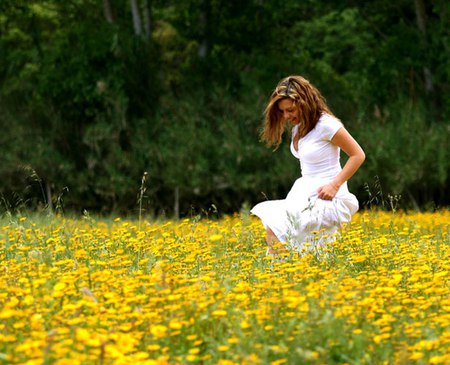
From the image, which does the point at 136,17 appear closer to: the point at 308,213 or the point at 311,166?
the point at 311,166

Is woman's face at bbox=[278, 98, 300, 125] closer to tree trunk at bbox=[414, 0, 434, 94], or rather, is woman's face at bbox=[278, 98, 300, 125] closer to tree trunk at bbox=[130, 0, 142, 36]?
tree trunk at bbox=[414, 0, 434, 94]

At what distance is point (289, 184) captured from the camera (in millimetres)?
17844

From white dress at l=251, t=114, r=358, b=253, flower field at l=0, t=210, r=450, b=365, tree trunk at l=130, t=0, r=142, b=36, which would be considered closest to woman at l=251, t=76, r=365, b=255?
white dress at l=251, t=114, r=358, b=253

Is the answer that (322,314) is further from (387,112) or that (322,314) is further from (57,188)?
(57,188)

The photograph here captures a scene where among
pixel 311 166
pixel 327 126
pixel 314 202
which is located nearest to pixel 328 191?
pixel 314 202

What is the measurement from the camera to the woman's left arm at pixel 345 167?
21.7 ft

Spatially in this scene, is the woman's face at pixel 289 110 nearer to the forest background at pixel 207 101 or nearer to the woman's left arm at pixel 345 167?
the woman's left arm at pixel 345 167

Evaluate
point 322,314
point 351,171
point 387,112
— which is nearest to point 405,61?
point 387,112

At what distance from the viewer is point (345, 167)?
660 centimetres

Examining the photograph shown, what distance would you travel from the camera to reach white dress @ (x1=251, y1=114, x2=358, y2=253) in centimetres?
658

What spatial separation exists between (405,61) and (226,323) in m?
14.4

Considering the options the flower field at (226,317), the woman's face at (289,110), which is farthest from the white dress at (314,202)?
the flower field at (226,317)

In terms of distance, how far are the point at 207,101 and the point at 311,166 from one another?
12.5 m

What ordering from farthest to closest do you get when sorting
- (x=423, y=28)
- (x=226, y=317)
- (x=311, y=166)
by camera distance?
(x=423, y=28), (x=311, y=166), (x=226, y=317)
